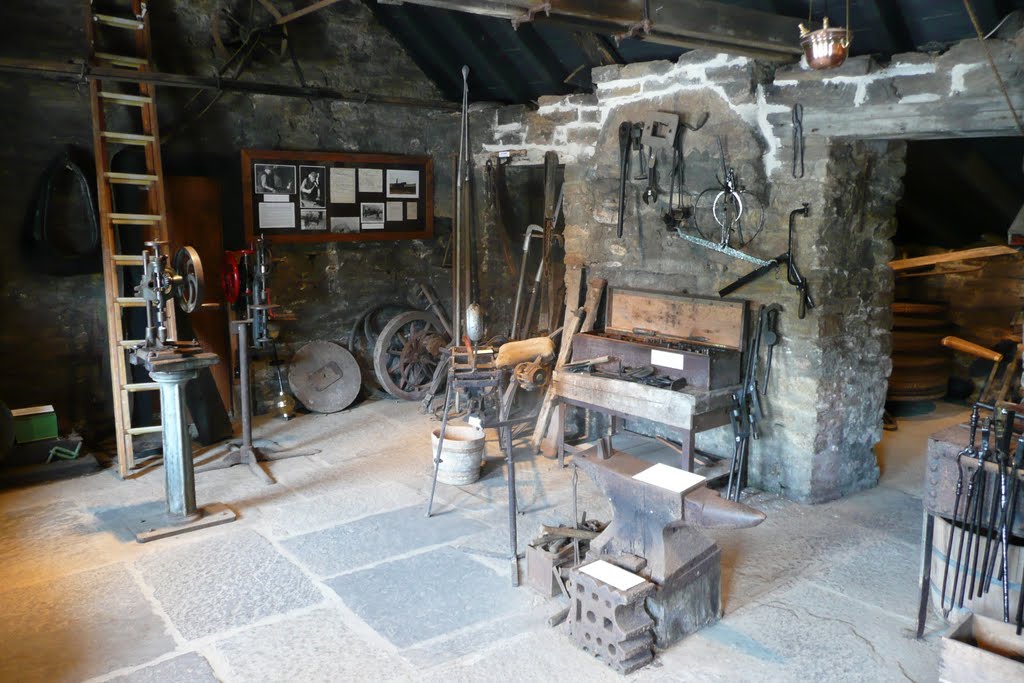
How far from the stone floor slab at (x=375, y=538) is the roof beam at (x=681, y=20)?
261cm

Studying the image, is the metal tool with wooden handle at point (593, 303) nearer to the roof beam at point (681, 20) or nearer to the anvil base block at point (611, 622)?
the roof beam at point (681, 20)

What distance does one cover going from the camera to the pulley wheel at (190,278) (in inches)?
174

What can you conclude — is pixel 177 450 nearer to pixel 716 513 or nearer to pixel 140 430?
A: pixel 140 430

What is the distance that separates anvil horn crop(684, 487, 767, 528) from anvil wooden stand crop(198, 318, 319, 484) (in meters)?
3.07

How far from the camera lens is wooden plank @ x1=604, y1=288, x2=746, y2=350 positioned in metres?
4.98

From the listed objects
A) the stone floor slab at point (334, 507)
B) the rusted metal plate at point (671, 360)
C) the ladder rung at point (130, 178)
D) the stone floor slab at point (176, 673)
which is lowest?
the stone floor slab at point (176, 673)

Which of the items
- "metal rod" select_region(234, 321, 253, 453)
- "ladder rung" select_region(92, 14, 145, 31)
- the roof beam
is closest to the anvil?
the roof beam

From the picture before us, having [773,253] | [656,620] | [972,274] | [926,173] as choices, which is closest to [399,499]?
[656,620]

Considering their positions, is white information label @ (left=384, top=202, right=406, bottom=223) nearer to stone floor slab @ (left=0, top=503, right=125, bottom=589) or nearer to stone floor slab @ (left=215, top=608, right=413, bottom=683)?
stone floor slab @ (left=0, top=503, right=125, bottom=589)

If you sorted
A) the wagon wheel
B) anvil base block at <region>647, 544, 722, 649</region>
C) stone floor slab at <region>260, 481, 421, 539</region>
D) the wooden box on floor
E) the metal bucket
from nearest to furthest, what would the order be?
the wooden box on floor, anvil base block at <region>647, 544, 722, 649</region>, stone floor slab at <region>260, 481, 421, 539</region>, the metal bucket, the wagon wheel

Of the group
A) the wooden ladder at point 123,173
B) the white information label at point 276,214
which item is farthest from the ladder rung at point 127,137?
the white information label at point 276,214

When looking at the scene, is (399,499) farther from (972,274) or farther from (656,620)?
(972,274)

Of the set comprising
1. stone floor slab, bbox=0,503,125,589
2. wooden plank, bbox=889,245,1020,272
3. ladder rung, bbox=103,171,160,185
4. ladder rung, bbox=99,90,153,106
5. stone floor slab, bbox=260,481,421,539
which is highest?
ladder rung, bbox=99,90,153,106

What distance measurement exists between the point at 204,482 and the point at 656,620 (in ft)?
10.5
